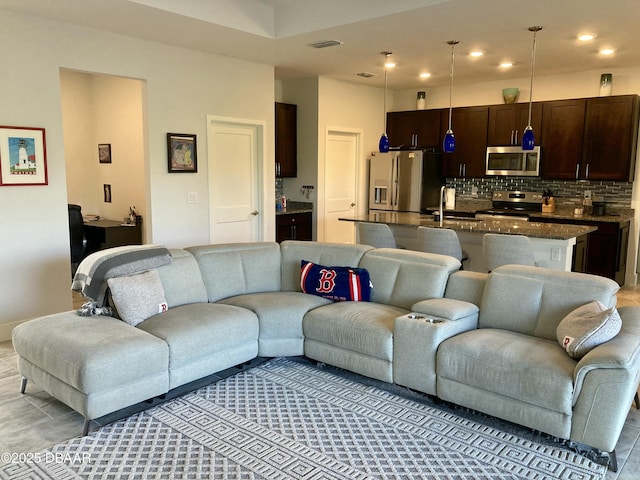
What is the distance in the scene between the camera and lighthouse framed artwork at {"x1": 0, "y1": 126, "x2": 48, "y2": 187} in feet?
13.8

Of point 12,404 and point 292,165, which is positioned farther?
point 292,165

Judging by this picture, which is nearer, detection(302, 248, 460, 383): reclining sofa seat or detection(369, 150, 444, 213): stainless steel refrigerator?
detection(302, 248, 460, 383): reclining sofa seat

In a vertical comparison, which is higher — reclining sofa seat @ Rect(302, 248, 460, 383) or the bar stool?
the bar stool

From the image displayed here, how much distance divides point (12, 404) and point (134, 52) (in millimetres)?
3435

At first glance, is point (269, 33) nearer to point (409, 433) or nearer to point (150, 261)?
point (150, 261)

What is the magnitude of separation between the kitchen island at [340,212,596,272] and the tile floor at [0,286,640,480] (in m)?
1.70

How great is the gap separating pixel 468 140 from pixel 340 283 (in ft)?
14.5

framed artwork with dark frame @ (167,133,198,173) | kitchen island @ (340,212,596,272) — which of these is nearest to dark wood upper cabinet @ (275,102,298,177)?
framed artwork with dark frame @ (167,133,198,173)

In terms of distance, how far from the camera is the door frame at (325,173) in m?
7.30

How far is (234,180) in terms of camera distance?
20.4ft

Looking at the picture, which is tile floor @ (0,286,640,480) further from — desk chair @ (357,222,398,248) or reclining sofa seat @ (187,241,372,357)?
desk chair @ (357,222,398,248)

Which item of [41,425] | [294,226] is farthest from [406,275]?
[294,226]

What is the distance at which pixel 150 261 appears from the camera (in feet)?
11.8

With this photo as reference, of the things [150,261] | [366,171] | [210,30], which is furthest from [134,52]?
[366,171]
